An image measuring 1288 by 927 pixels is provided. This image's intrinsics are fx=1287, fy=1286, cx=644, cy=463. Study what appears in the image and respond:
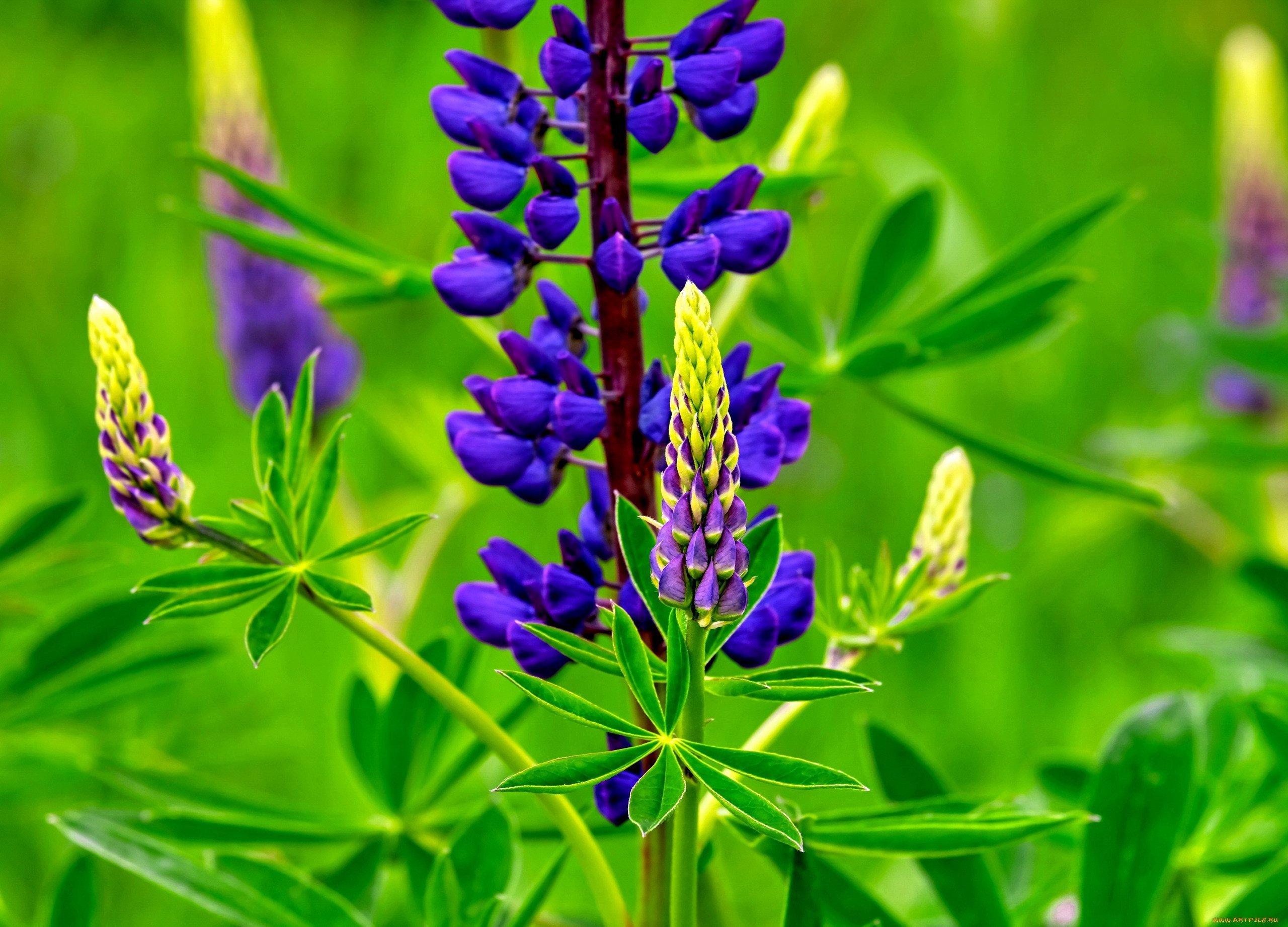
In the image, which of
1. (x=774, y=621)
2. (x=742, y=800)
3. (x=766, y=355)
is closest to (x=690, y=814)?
(x=742, y=800)

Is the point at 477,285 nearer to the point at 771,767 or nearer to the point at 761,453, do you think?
the point at 761,453

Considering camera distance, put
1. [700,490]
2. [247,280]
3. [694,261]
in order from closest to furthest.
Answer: [700,490] → [694,261] → [247,280]

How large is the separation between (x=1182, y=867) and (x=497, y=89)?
1.00 metres

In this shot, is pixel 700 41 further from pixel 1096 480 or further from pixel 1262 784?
pixel 1262 784

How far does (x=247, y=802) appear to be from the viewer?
1.31 metres

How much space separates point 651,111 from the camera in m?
0.97

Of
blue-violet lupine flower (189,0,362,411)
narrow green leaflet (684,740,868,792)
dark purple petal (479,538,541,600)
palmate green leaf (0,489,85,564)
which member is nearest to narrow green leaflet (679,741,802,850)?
narrow green leaflet (684,740,868,792)

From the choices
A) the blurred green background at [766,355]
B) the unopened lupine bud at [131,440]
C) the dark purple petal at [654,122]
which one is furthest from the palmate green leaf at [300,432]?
the blurred green background at [766,355]

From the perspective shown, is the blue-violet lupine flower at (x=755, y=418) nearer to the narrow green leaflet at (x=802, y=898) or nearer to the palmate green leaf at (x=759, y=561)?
the palmate green leaf at (x=759, y=561)

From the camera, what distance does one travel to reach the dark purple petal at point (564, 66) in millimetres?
954

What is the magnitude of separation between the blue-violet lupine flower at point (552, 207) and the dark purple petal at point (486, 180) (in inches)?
1.5

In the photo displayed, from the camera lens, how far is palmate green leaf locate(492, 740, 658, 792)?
80cm

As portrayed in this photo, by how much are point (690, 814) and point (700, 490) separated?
24 centimetres

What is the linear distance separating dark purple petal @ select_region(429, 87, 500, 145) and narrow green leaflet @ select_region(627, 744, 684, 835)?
508mm
